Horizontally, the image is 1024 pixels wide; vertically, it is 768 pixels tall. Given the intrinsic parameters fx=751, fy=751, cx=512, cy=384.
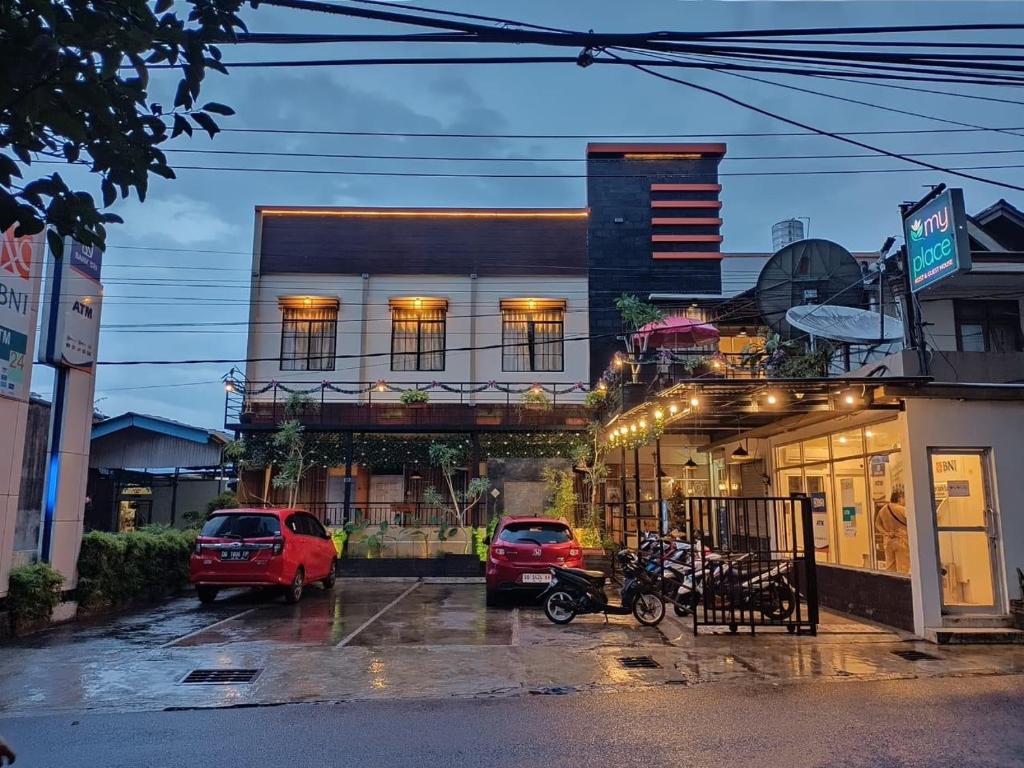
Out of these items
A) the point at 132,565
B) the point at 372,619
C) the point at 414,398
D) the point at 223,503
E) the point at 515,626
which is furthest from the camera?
the point at 414,398

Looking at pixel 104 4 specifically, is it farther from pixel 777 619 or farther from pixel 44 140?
pixel 777 619

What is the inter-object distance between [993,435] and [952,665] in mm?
3471

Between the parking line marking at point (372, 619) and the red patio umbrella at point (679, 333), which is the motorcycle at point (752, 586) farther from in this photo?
the red patio umbrella at point (679, 333)

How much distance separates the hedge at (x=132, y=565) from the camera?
1123cm

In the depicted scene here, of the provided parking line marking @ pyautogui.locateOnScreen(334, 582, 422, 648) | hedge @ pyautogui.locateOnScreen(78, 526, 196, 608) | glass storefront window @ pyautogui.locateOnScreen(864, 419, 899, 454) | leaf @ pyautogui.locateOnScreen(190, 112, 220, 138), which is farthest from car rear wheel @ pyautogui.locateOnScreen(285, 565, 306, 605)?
leaf @ pyautogui.locateOnScreen(190, 112, 220, 138)

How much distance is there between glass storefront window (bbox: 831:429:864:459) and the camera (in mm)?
11609

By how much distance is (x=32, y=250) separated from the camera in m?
9.91

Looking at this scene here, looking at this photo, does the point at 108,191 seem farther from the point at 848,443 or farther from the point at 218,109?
the point at 848,443

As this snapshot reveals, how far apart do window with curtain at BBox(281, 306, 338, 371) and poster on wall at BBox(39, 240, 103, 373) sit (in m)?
10.9

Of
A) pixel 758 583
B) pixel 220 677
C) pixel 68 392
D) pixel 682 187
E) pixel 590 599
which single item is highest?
pixel 682 187

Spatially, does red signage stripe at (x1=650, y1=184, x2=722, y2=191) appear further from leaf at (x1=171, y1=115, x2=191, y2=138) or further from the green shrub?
leaf at (x1=171, y1=115, x2=191, y2=138)

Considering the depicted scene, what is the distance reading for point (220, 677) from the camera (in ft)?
24.5

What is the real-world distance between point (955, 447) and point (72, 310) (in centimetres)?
1233

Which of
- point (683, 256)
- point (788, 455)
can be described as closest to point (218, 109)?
point (788, 455)
